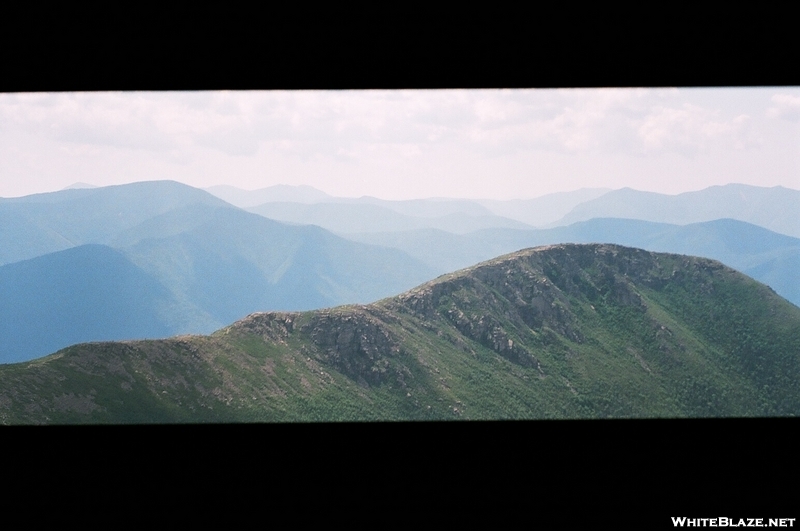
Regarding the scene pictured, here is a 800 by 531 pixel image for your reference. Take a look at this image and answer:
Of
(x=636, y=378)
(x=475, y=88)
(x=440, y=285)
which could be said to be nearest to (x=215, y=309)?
(x=440, y=285)

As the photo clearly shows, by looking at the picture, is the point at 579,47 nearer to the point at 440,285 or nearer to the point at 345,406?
the point at 345,406

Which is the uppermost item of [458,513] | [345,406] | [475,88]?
[475,88]

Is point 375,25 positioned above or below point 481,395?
above

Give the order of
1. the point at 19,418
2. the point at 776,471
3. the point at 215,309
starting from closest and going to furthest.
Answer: the point at 776,471 → the point at 19,418 → the point at 215,309

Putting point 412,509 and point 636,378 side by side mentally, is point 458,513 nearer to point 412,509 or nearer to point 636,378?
point 412,509

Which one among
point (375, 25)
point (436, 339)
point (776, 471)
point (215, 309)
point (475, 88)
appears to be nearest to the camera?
point (776, 471)

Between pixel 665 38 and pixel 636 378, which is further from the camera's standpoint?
pixel 636 378

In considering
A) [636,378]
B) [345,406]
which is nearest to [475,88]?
[345,406]
